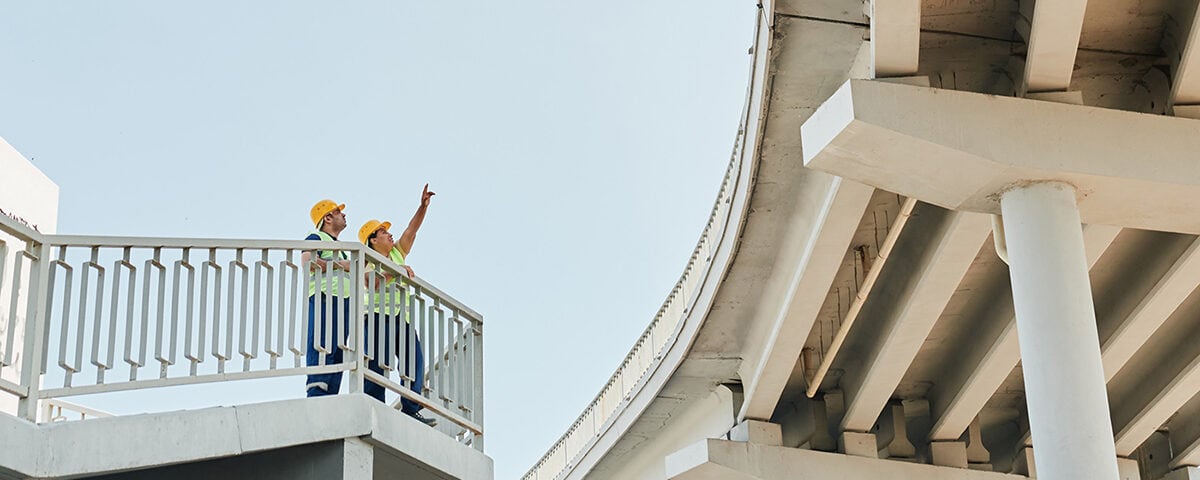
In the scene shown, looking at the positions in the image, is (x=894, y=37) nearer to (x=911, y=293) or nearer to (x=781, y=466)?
(x=911, y=293)

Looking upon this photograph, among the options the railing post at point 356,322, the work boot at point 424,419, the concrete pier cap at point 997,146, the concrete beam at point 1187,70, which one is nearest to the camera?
the railing post at point 356,322

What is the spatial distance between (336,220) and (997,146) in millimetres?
4968

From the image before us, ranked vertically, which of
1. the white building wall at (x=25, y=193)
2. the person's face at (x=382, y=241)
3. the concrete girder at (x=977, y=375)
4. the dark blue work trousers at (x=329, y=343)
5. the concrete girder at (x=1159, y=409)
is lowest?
the dark blue work trousers at (x=329, y=343)

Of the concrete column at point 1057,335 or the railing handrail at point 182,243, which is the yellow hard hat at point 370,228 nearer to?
the railing handrail at point 182,243

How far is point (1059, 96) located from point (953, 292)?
13.0 ft

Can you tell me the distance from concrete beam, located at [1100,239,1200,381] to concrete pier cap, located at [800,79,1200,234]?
273 cm

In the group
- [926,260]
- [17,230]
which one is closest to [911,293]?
[926,260]

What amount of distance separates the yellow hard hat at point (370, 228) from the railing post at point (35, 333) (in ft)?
12.3

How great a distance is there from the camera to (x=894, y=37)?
11.6 meters

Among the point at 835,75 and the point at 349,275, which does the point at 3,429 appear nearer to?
the point at 349,275

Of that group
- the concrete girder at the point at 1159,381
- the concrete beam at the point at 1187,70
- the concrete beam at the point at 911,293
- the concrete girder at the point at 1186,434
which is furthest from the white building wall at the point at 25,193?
the concrete girder at the point at 1186,434

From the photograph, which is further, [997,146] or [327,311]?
[997,146]

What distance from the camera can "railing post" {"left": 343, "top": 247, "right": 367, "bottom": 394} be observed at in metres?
10.0

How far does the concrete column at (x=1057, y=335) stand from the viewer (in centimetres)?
1123
